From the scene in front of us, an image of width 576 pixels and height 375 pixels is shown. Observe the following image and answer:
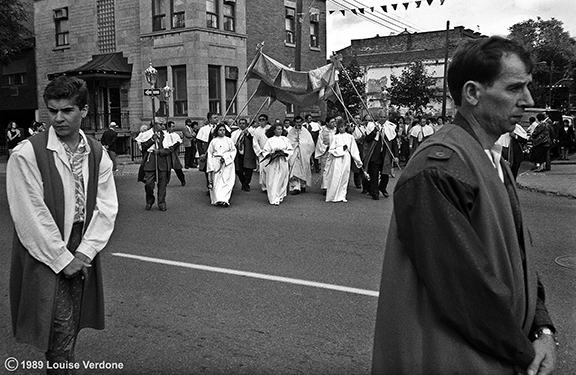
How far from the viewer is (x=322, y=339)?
453cm

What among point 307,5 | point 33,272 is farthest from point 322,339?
point 307,5

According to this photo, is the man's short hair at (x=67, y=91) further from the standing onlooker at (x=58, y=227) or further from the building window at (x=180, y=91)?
the building window at (x=180, y=91)

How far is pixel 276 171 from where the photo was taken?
13484 millimetres

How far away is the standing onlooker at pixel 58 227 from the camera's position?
119 inches

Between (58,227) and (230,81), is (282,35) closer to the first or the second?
(230,81)

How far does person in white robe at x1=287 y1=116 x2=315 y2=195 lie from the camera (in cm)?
1527

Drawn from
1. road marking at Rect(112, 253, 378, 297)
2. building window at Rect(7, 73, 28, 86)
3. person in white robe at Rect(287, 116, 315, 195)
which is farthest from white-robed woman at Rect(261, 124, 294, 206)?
building window at Rect(7, 73, 28, 86)

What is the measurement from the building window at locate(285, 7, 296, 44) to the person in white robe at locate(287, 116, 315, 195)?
51.4ft

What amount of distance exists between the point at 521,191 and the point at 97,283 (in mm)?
13043

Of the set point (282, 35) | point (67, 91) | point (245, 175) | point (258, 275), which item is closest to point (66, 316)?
point (67, 91)

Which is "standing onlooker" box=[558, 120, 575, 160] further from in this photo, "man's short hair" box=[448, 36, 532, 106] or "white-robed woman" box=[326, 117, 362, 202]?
"man's short hair" box=[448, 36, 532, 106]

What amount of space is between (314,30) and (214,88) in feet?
31.1

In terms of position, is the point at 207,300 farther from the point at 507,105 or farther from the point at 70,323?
the point at 507,105

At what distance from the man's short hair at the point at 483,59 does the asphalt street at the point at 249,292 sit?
257cm
